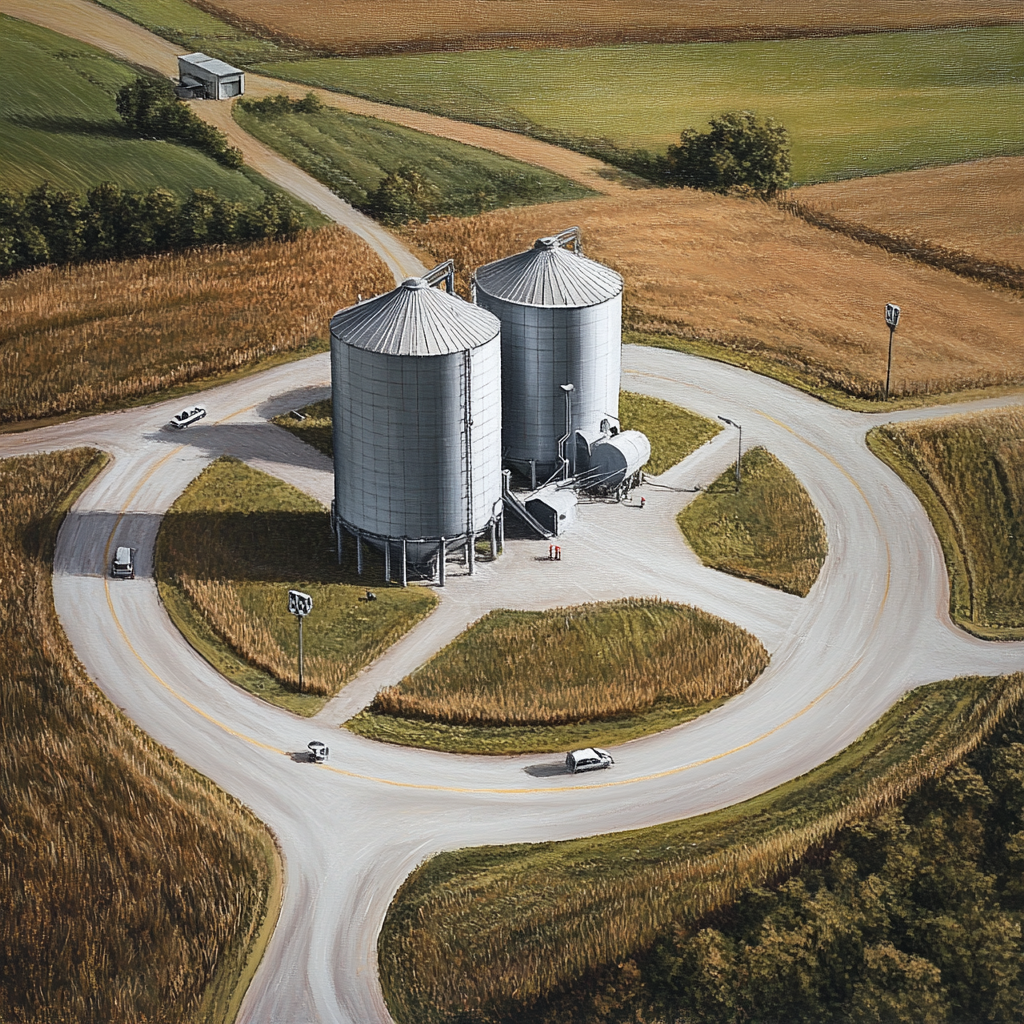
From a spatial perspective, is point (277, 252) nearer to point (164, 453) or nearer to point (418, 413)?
point (164, 453)

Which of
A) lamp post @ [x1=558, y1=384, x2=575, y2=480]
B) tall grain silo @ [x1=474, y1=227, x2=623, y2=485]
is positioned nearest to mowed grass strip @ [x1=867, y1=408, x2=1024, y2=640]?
tall grain silo @ [x1=474, y1=227, x2=623, y2=485]

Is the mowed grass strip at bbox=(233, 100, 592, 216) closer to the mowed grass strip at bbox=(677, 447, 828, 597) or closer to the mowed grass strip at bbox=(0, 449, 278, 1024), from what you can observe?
the mowed grass strip at bbox=(677, 447, 828, 597)

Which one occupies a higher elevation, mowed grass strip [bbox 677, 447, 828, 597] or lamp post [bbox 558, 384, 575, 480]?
lamp post [bbox 558, 384, 575, 480]

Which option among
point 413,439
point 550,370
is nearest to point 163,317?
point 550,370

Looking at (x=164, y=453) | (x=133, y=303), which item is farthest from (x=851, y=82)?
(x=164, y=453)

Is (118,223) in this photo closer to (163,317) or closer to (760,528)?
(163,317)
